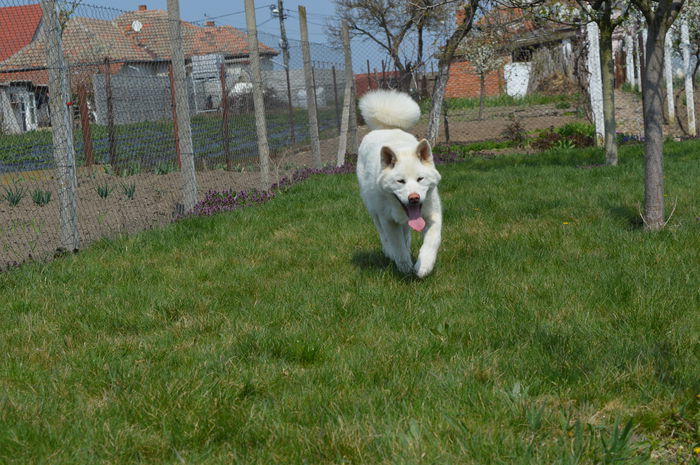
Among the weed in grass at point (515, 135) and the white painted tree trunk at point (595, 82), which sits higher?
the white painted tree trunk at point (595, 82)

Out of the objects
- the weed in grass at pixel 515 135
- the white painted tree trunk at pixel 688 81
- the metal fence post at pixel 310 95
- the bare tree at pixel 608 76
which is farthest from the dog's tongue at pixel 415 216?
the white painted tree trunk at pixel 688 81

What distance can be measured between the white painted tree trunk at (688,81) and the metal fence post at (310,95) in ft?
25.6

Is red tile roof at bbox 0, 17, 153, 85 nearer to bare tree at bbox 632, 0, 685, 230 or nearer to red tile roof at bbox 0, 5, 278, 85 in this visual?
red tile roof at bbox 0, 5, 278, 85

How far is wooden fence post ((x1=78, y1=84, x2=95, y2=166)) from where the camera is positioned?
32.8 feet

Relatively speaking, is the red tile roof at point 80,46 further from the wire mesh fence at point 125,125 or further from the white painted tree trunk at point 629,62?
the white painted tree trunk at point 629,62

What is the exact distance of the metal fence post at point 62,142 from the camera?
6.46m

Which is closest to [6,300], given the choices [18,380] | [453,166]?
[18,380]

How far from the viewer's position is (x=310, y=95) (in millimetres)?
12469

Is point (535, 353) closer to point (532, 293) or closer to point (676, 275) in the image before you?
point (532, 293)

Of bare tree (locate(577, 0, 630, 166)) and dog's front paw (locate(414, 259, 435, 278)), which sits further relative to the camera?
bare tree (locate(577, 0, 630, 166))

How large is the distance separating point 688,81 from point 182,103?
1130 cm

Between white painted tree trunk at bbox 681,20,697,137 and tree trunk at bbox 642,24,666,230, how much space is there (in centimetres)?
968

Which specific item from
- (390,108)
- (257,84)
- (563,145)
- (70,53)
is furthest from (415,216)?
(563,145)

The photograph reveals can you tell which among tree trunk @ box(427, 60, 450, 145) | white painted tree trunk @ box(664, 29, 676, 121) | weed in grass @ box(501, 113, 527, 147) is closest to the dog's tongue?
tree trunk @ box(427, 60, 450, 145)
